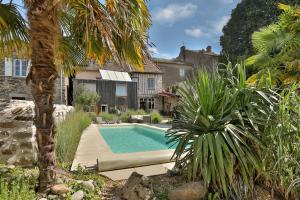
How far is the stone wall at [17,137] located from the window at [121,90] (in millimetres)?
20677

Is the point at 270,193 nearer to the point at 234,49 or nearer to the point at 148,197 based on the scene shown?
the point at 148,197

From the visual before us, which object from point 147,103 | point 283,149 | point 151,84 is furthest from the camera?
point 147,103

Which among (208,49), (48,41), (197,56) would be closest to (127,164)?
(48,41)

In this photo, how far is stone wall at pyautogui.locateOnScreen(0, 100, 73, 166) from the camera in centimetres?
538

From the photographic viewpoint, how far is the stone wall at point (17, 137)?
538 centimetres

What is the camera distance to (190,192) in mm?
3652

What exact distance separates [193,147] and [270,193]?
4.60 ft

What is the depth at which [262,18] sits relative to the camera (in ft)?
87.5

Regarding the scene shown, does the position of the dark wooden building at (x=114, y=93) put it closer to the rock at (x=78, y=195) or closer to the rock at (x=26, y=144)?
the rock at (x=26, y=144)

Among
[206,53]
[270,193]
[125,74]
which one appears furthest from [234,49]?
[270,193]

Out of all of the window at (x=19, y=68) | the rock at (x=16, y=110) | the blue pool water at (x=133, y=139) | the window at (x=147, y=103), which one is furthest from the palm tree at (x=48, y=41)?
the window at (x=147, y=103)

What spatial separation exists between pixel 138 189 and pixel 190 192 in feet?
2.72

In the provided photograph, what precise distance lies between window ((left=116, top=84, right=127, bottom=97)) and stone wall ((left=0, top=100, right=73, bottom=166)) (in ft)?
67.8

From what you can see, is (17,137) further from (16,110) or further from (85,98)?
(85,98)
